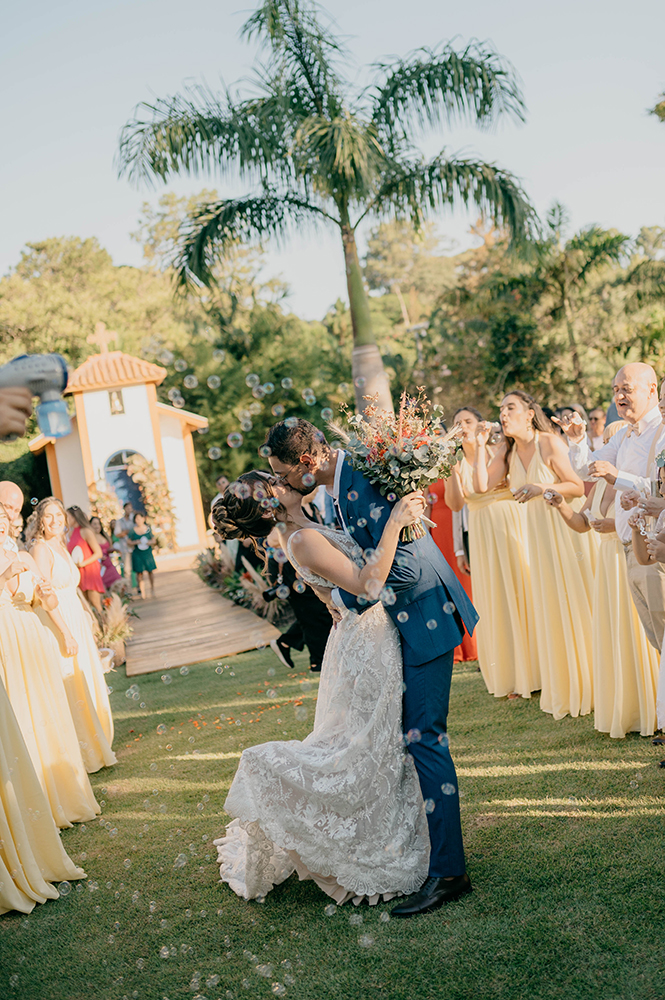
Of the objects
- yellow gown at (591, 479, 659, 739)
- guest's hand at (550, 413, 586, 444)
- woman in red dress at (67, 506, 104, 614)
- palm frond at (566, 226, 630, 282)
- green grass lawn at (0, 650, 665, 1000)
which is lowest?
green grass lawn at (0, 650, 665, 1000)

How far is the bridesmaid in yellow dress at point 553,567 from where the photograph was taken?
630 centimetres

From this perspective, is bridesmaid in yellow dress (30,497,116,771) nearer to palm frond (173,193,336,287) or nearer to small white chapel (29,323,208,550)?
palm frond (173,193,336,287)

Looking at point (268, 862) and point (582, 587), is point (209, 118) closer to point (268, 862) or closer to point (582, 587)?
point (582, 587)

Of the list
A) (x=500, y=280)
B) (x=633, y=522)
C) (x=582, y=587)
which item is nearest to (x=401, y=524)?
(x=633, y=522)

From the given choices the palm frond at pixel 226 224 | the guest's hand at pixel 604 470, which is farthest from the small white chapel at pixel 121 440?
the guest's hand at pixel 604 470

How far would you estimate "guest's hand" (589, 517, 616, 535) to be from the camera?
5414 millimetres

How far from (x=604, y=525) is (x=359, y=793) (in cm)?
256

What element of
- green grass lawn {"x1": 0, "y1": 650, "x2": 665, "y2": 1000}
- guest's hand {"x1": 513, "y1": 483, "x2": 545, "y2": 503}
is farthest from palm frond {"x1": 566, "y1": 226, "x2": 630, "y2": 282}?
green grass lawn {"x1": 0, "y1": 650, "x2": 665, "y2": 1000}

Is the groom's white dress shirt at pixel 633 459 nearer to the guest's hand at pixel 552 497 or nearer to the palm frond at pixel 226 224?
the guest's hand at pixel 552 497

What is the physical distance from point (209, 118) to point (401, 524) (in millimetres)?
12518

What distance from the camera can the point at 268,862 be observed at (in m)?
4.23

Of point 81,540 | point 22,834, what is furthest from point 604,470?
point 81,540

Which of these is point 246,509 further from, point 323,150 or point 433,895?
point 323,150

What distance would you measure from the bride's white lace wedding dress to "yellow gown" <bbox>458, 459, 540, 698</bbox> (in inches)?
129
